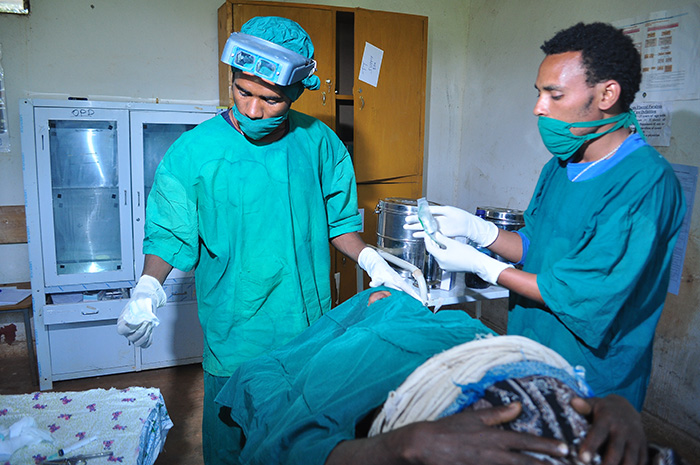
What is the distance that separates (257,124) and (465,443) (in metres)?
1.13

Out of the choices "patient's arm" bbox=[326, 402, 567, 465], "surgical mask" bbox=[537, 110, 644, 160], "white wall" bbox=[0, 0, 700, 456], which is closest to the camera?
"patient's arm" bbox=[326, 402, 567, 465]

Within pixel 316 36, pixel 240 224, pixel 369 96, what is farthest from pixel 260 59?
pixel 369 96

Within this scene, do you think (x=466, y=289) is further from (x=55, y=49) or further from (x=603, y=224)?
(x=55, y=49)

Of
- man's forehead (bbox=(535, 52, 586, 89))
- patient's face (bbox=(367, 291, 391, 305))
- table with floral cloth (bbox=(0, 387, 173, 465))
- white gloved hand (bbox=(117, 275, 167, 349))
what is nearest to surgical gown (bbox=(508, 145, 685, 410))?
man's forehead (bbox=(535, 52, 586, 89))

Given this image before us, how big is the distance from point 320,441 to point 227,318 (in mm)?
703

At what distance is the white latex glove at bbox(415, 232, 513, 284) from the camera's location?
1565 mm

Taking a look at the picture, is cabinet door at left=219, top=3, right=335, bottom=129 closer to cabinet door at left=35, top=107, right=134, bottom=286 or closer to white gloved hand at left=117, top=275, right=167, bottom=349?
cabinet door at left=35, top=107, right=134, bottom=286

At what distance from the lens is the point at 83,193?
3203 mm

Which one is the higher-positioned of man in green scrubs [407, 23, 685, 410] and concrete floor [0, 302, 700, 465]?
man in green scrubs [407, 23, 685, 410]

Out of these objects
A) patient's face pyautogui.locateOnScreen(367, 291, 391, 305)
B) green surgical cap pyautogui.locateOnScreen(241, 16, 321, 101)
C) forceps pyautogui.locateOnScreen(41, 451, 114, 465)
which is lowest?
forceps pyautogui.locateOnScreen(41, 451, 114, 465)

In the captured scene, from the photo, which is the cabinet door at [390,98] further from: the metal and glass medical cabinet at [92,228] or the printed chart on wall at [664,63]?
the printed chart on wall at [664,63]

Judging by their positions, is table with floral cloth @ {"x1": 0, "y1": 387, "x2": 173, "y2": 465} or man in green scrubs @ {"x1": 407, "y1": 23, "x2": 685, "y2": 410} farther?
table with floral cloth @ {"x1": 0, "y1": 387, "x2": 173, "y2": 465}

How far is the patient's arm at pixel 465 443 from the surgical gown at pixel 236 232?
2.75 feet

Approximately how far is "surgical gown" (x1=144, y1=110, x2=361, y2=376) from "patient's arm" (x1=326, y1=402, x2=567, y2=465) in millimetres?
837
